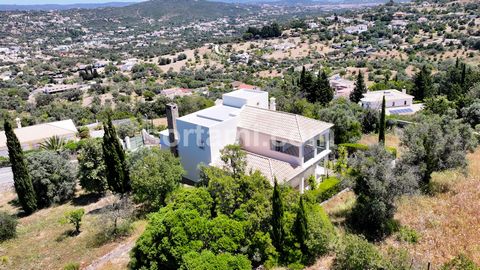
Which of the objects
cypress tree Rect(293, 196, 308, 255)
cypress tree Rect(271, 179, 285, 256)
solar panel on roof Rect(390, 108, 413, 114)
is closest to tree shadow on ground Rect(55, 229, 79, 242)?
cypress tree Rect(271, 179, 285, 256)

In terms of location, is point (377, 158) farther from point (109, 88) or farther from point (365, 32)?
point (365, 32)

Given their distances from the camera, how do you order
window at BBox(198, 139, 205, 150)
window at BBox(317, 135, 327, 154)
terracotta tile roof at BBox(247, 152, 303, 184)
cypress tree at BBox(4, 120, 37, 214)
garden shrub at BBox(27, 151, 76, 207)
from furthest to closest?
window at BBox(317, 135, 327, 154)
garden shrub at BBox(27, 151, 76, 207)
window at BBox(198, 139, 205, 150)
cypress tree at BBox(4, 120, 37, 214)
terracotta tile roof at BBox(247, 152, 303, 184)

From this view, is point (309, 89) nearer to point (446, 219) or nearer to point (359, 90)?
point (359, 90)

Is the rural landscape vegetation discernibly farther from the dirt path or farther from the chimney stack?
the chimney stack

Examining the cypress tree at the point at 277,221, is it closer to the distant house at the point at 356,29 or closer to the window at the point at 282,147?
the window at the point at 282,147

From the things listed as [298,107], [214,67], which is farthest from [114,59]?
[298,107]

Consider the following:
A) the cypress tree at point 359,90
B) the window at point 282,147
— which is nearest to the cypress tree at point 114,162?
the window at point 282,147
